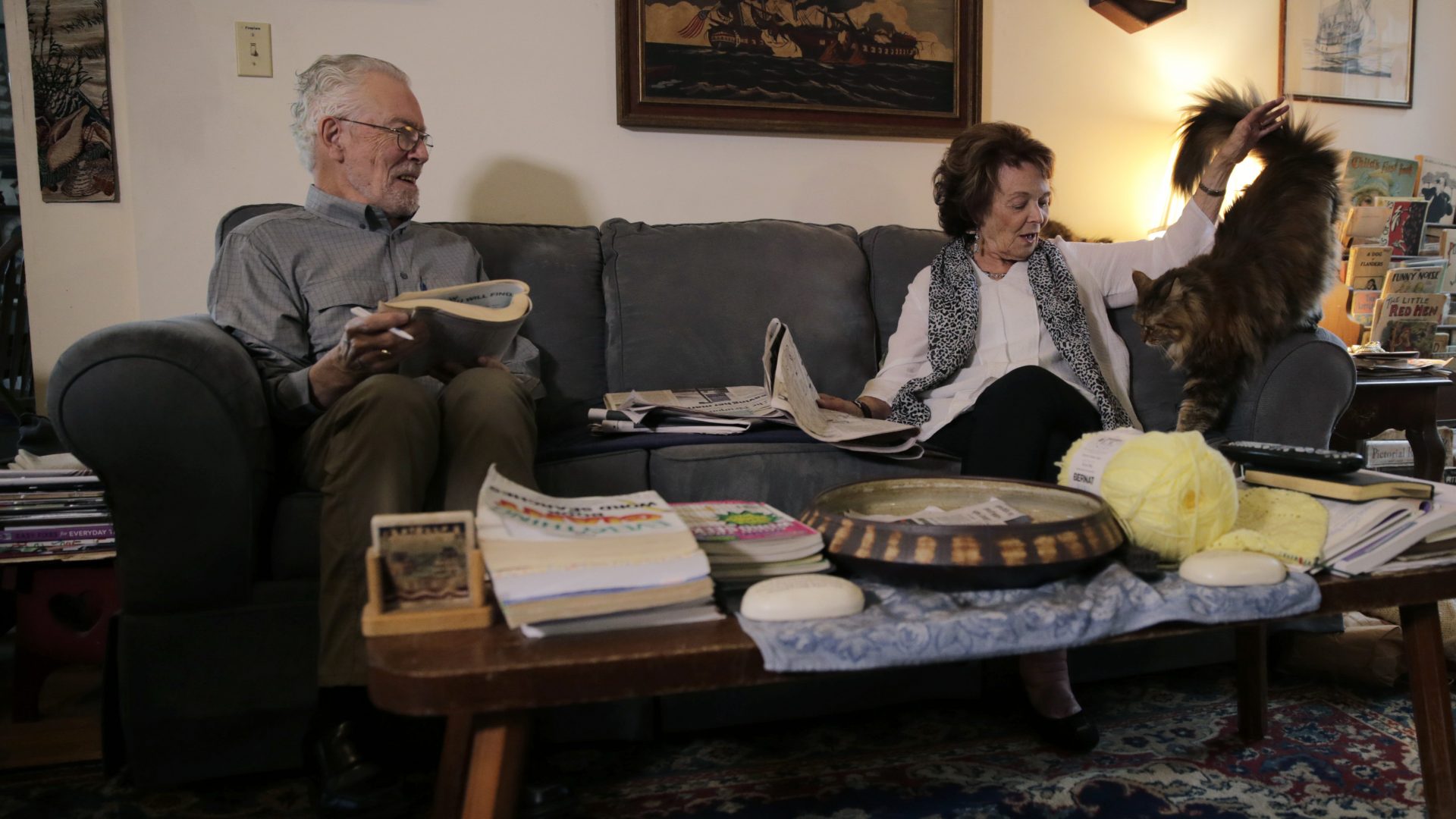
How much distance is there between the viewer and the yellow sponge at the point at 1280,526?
3.02ft

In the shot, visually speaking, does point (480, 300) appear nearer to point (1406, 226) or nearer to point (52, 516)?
point (52, 516)

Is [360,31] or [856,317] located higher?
[360,31]

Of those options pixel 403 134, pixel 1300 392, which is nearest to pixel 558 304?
pixel 403 134

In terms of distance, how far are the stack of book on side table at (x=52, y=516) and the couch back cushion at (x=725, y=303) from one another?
959 mm

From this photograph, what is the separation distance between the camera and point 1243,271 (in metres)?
1.80

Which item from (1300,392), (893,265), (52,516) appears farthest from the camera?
(893,265)

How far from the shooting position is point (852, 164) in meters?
2.53

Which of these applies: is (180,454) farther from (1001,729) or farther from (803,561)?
(1001,729)

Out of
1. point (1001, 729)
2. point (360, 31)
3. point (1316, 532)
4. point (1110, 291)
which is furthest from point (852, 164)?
point (1316, 532)

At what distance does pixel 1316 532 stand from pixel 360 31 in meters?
2.14

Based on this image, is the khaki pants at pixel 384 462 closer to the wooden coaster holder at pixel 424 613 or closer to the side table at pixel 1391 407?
the wooden coaster holder at pixel 424 613

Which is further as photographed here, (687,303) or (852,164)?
(852,164)

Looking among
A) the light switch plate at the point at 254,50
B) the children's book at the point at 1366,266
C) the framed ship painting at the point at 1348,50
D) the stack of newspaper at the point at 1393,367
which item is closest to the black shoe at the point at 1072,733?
the stack of newspaper at the point at 1393,367

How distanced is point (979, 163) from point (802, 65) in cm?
69
